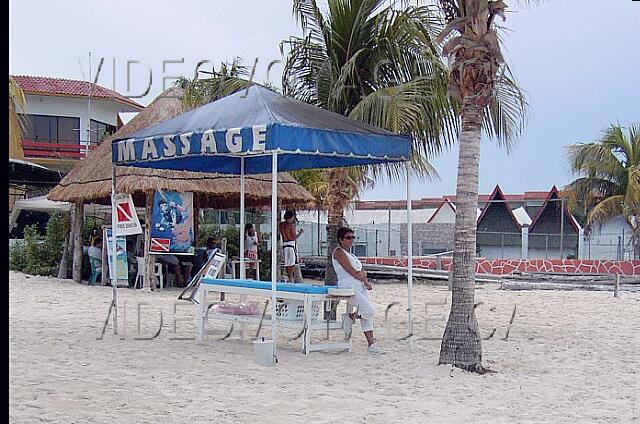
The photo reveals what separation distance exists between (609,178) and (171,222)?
20.2 metres

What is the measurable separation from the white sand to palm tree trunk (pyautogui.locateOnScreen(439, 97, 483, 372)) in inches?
Answer: 10.7

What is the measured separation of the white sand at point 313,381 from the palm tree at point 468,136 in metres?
0.44

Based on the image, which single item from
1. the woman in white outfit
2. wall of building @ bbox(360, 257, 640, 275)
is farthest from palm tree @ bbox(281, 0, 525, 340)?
wall of building @ bbox(360, 257, 640, 275)

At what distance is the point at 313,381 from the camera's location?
24.9ft

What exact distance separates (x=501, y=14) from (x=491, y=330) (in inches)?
204

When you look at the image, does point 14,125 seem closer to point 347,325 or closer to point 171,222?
point 347,325

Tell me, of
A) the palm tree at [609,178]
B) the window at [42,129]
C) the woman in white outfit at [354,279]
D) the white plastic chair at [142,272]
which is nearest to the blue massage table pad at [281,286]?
the woman in white outfit at [354,279]

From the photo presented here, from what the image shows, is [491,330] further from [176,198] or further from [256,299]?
[176,198]

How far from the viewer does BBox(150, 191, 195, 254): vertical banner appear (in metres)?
17.1

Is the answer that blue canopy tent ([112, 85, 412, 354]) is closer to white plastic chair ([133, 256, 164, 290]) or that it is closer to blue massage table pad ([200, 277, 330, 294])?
blue massage table pad ([200, 277, 330, 294])

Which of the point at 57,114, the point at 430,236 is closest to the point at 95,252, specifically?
the point at 57,114

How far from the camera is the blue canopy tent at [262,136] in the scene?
8336 millimetres

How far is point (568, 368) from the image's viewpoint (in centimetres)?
885

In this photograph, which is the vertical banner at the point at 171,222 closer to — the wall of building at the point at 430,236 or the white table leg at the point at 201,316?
the white table leg at the point at 201,316
